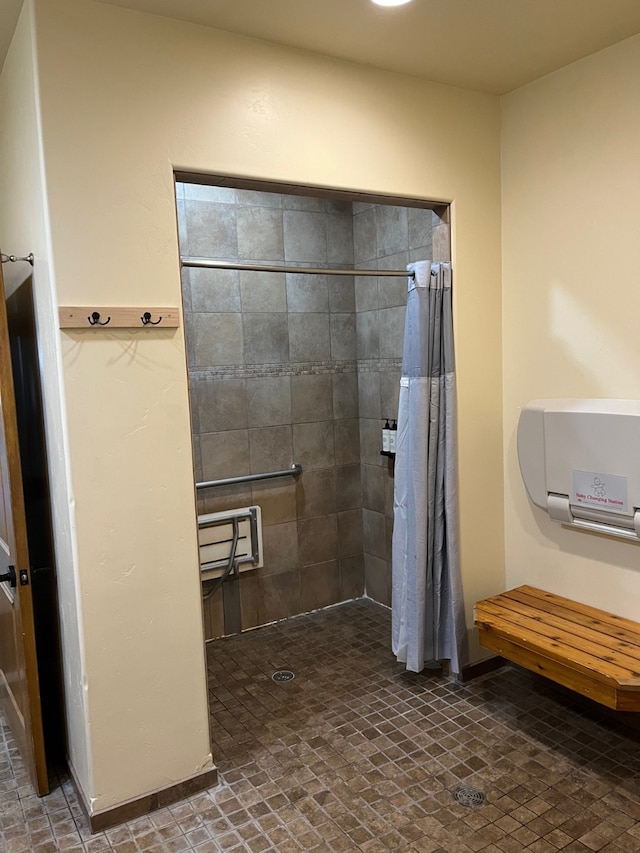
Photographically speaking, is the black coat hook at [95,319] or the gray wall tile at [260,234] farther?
the gray wall tile at [260,234]

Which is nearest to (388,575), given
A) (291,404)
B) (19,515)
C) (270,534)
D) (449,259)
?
(270,534)

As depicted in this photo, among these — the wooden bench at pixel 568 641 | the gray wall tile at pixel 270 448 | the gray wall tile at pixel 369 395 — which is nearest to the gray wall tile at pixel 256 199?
the gray wall tile at pixel 369 395

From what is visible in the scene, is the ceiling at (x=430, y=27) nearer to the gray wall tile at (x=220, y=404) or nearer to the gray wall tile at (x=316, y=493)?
the gray wall tile at (x=220, y=404)

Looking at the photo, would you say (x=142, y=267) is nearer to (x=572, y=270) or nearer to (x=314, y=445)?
(x=572, y=270)

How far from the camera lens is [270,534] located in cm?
365

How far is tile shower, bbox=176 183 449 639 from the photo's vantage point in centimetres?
338

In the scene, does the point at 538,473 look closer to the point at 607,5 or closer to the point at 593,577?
the point at 593,577

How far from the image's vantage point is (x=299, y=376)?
367cm

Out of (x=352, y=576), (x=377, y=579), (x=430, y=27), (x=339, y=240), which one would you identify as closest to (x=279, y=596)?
(x=352, y=576)

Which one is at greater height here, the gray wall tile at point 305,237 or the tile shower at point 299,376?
the gray wall tile at point 305,237

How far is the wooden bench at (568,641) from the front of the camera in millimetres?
2104

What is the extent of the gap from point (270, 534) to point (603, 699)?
197 centimetres

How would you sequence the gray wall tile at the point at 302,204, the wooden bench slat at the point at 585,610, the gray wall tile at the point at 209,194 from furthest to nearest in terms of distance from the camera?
1. the gray wall tile at the point at 302,204
2. the gray wall tile at the point at 209,194
3. the wooden bench slat at the point at 585,610

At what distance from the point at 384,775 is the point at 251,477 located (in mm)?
1676
